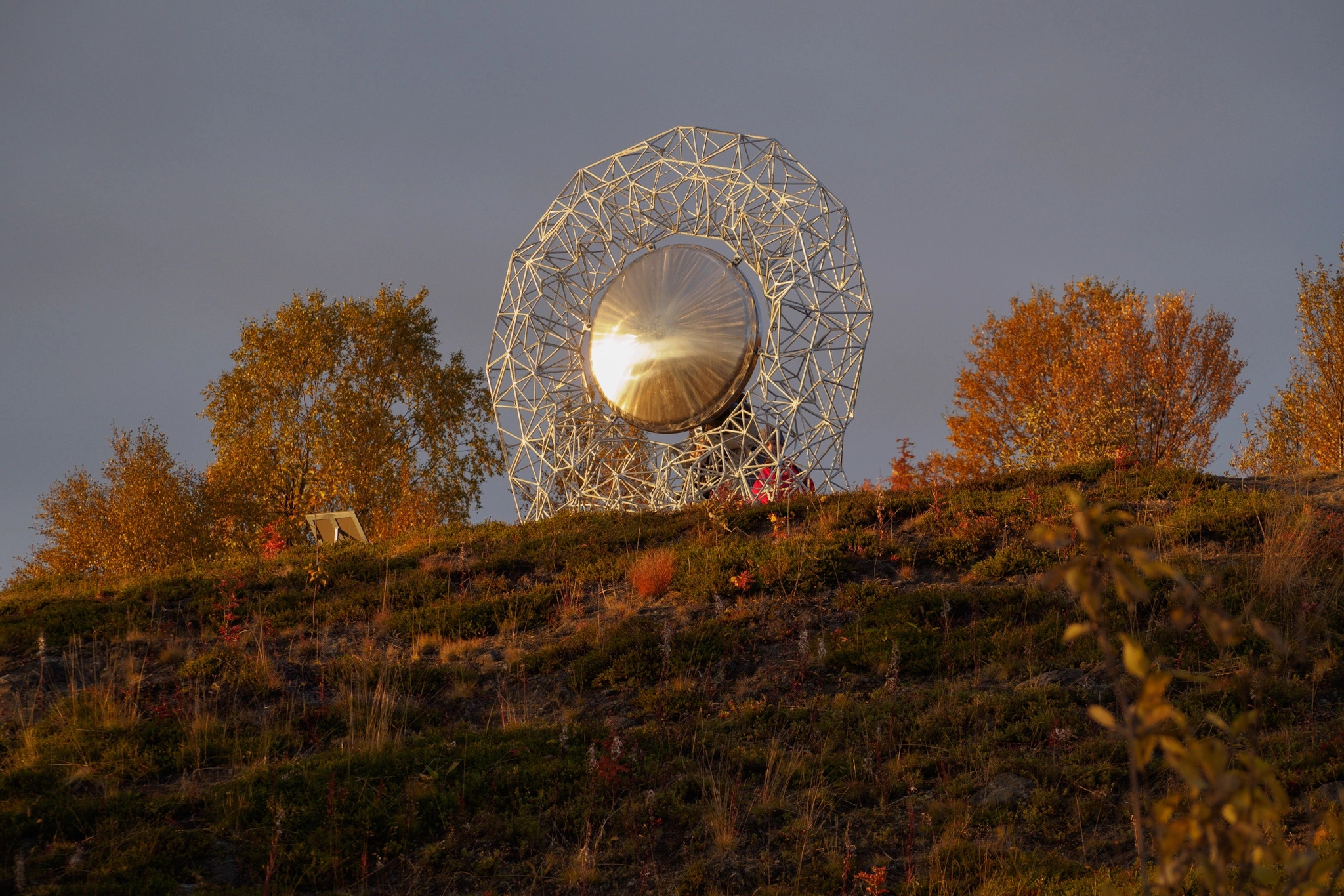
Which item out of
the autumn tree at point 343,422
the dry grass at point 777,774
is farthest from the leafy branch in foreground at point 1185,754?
the autumn tree at point 343,422

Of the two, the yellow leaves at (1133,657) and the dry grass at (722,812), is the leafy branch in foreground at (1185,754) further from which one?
the dry grass at (722,812)

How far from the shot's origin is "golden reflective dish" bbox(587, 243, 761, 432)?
22.2 meters

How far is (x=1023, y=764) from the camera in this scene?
7824 millimetres

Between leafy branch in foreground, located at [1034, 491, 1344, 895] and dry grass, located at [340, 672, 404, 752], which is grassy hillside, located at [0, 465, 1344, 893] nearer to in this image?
dry grass, located at [340, 672, 404, 752]

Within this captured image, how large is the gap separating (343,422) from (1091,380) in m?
24.6

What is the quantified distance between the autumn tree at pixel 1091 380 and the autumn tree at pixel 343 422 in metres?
17.7

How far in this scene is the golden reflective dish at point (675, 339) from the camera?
22.2m

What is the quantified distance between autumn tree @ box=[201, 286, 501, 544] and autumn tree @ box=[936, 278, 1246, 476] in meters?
17.7

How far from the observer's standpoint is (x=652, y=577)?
1261 cm

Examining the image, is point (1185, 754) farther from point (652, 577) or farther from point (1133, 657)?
point (652, 577)

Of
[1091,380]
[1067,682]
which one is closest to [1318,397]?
[1091,380]

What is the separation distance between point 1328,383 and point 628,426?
22.1 m

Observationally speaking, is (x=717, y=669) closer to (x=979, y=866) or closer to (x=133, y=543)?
(x=979, y=866)

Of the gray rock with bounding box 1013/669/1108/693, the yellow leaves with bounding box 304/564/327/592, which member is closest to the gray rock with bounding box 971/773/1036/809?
the gray rock with bounding box 1013/669/1108/693
